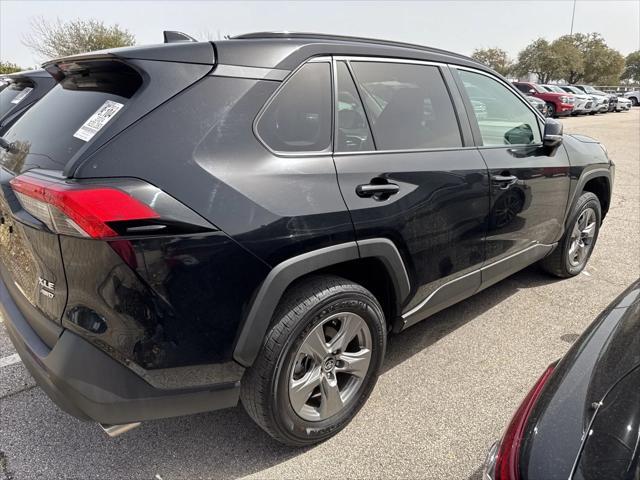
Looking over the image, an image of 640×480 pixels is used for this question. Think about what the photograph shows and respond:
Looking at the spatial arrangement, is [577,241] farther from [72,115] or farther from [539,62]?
[539,62]

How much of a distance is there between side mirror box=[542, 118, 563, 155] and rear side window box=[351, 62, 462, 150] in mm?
954

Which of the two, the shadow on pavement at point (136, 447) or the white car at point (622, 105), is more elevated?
the white car at point (622, 105)

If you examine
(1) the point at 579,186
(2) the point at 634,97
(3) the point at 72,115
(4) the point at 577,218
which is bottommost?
(4) the point at 577,218

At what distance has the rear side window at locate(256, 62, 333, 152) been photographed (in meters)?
1.87

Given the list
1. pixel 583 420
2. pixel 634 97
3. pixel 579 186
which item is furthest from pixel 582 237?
pixel 634 97

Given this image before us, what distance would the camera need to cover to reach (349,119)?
2158mm

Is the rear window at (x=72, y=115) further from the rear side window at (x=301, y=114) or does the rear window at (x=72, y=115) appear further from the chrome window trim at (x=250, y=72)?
the rear side window at (x=301, y=114)

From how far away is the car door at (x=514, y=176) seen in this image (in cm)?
285

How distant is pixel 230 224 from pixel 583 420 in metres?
1.28

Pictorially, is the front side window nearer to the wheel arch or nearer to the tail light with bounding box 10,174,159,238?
the wheel arch

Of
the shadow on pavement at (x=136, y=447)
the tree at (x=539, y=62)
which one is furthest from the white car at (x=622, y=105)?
the shadow on pavement at (x=136, y=447)

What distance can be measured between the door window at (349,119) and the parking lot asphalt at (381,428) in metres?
1.40

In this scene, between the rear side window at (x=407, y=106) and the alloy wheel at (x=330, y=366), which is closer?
the alloy wheel at (x=330, y=366)

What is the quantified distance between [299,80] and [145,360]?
52.0 inches
